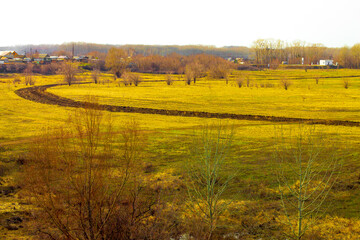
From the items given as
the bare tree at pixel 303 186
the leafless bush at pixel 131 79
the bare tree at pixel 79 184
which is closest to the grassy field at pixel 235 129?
the bare tree at pixel 303 186

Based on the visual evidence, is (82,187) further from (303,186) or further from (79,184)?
(303,186)

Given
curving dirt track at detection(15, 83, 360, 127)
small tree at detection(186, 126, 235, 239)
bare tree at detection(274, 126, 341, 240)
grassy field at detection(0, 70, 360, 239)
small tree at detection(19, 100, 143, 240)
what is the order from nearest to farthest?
small tree at detection(19, 100, 143, 240) → bare tree at detection(274, 126, 341, 240) → small tree at detection(186, 126, 235, 239) → grassy field at detection(0, 70, 360, 239) → curving dirt track at detection(15, 83, 360, 127)

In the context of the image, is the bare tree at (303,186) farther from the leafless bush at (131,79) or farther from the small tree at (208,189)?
the leafless bush at (131,79)

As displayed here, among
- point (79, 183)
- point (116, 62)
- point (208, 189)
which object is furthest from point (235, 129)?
point (116, 62)

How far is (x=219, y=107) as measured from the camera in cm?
5222

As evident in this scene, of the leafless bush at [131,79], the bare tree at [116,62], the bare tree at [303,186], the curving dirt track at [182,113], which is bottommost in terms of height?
the bare tree at [303,186]

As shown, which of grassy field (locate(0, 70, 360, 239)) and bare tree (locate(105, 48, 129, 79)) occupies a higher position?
bare tree (locate(105, 48, 129, 79))

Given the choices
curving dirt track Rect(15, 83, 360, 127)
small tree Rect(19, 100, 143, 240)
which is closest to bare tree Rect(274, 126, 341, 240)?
small tree Rect(19, 100, 143, 240)

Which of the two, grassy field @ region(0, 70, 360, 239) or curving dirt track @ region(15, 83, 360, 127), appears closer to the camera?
grassy field @ region(0, 70, 360, 239)

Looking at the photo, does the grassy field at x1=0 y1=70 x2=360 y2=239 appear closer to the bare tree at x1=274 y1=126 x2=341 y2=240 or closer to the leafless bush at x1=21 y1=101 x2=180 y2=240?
the bare tree at x1=274 y1=126 x2=341 y2=240

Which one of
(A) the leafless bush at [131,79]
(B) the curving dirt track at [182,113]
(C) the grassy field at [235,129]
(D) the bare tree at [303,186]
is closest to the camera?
(D) the bare tree at [303,186]

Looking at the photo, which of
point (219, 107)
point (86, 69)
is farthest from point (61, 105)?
point (86, 69)

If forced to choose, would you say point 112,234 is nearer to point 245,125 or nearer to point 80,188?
point 80,188

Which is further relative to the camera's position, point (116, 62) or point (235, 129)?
point (116, 62)
